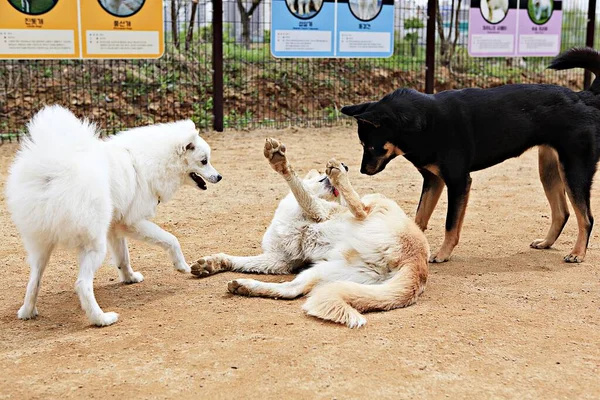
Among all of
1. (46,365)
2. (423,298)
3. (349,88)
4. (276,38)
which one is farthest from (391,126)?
(349,88)

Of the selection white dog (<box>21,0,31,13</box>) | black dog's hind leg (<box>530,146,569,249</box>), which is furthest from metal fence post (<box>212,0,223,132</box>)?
black dog's hind leg (<box>530,146,569,249</box>)

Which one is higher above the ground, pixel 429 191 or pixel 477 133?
pixel 477 133

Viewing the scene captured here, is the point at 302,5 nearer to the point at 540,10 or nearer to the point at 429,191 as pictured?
the point at 540,10

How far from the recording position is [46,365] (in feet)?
11.0

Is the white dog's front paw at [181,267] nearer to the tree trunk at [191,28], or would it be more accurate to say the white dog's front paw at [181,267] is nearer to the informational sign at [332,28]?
the informational sign at [332,28]

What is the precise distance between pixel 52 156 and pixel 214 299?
4.31 feet

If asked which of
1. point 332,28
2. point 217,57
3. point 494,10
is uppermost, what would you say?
point 494,10

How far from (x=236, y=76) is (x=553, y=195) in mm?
8993

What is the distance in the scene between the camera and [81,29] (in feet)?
32.4

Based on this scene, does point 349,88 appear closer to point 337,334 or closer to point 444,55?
point 444,55

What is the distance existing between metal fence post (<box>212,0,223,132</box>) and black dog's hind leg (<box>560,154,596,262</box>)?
7196 mm

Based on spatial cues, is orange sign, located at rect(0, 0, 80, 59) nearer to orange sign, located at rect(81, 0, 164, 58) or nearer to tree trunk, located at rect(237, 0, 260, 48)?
orange sign, located at rect(81, 0, 164, 58)

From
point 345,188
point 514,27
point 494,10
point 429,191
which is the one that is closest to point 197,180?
point 345,188

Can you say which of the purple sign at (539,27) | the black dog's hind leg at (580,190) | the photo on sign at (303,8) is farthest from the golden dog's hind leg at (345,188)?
the purple sign at (539,27)
